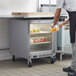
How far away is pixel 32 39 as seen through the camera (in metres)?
4.93

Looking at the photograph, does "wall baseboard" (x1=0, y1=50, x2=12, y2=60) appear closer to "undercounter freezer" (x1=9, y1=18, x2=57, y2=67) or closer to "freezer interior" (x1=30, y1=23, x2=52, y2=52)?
"undercounter freezer" (x1=9, y1=18, x2=57, y2=67)

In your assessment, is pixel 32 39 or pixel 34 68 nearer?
pixel 34 68

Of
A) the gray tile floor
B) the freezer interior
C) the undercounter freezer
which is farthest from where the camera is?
the freezer interior

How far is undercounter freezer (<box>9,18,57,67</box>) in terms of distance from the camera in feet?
15.1

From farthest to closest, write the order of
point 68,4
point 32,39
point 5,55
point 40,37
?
1. point 5,55
2. point 40,37
3. point 32,39
4. point 68,4

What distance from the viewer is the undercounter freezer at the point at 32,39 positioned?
15.1ft

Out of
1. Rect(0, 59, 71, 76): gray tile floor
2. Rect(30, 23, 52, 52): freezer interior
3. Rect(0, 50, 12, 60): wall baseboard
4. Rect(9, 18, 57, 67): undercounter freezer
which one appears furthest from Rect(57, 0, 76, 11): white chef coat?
Rect(0, 50, 12, 60): wall baseboard

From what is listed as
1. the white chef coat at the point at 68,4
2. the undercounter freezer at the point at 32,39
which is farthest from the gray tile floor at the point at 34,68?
the white chef coat at the point at 68,4

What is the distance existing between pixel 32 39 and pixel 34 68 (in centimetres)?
75

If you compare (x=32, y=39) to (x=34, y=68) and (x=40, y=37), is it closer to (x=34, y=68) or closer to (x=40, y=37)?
(x=40, y=37)

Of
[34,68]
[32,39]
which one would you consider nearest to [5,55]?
[32,39]

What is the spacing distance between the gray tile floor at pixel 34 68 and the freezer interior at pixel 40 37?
31 centimetres

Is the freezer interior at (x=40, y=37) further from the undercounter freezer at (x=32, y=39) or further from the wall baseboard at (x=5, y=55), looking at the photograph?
the wall baseboard at (x=5, y=55)

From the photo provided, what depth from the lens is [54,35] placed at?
498 cm
